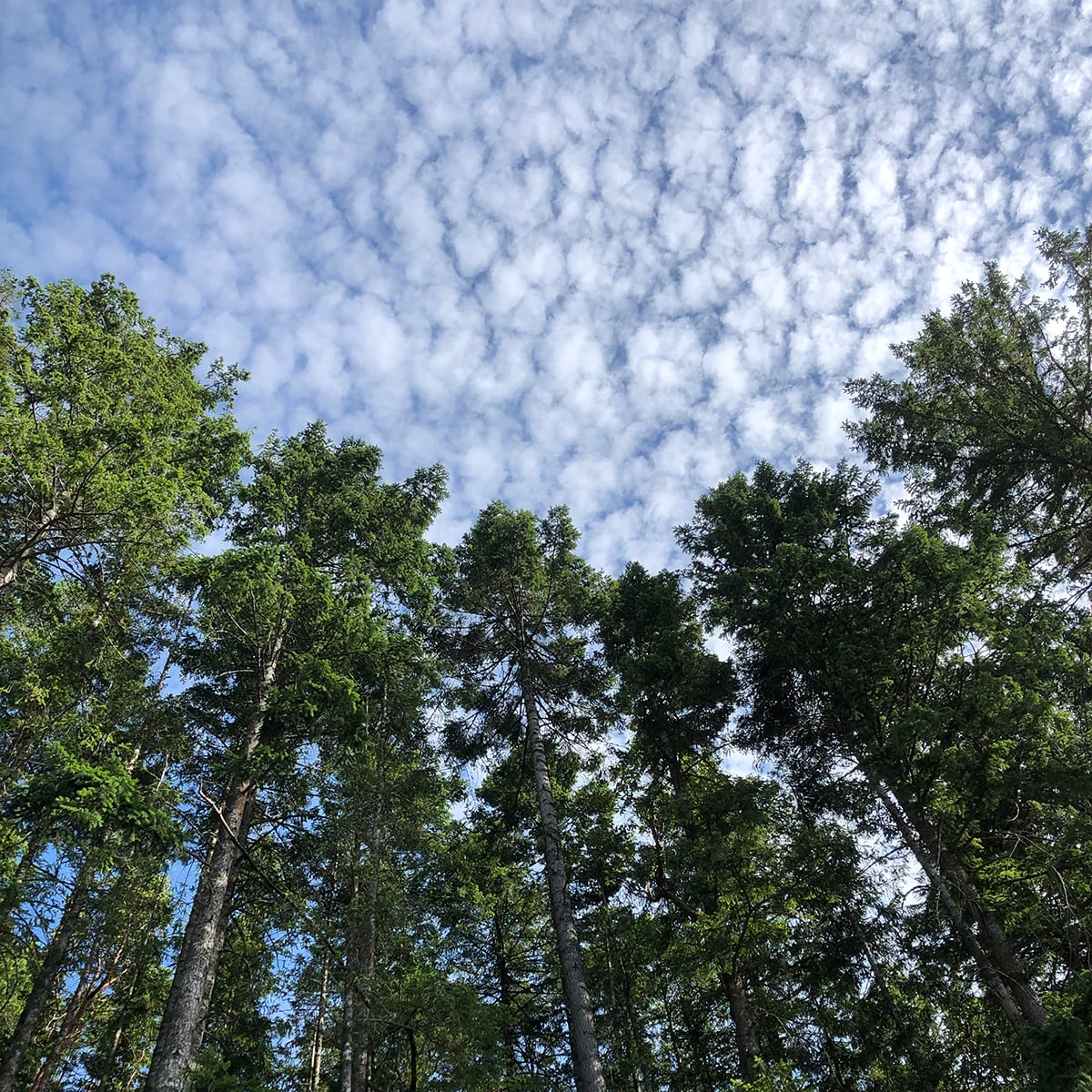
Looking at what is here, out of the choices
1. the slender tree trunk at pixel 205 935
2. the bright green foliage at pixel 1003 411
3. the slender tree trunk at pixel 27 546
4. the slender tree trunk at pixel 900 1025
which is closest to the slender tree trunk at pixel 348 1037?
the slender tree trunk at pixel 205 935

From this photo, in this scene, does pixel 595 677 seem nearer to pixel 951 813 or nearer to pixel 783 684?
pixel 783 684

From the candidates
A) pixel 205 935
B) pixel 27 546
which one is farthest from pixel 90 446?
pixel 205 935

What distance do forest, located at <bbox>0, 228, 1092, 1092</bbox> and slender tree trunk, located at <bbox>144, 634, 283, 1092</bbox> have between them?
51 mm

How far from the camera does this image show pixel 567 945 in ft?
38.0

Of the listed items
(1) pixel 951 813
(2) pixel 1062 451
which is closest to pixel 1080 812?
(1) pixel 951 813

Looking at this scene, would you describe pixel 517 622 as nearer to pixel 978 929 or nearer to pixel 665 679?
pixel 665 679

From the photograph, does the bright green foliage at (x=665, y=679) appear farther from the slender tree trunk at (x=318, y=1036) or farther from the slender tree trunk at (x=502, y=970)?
the slender tree trunk at (x=318, y=1036)

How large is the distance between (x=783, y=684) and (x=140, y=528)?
12.5 meters

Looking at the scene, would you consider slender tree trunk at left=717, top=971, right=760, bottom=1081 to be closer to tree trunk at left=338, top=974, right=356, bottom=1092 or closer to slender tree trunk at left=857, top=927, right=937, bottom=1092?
slender tree trunk at left=857, top=927, right=937, bottom=1092

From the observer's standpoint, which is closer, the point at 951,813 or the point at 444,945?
the point at 951,813

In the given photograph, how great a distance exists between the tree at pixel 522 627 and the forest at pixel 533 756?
11 centimetres

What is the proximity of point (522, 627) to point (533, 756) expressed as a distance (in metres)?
3.59

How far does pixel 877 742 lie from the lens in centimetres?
1144

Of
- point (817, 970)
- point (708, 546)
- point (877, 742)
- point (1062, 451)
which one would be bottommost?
point (817, 970)
